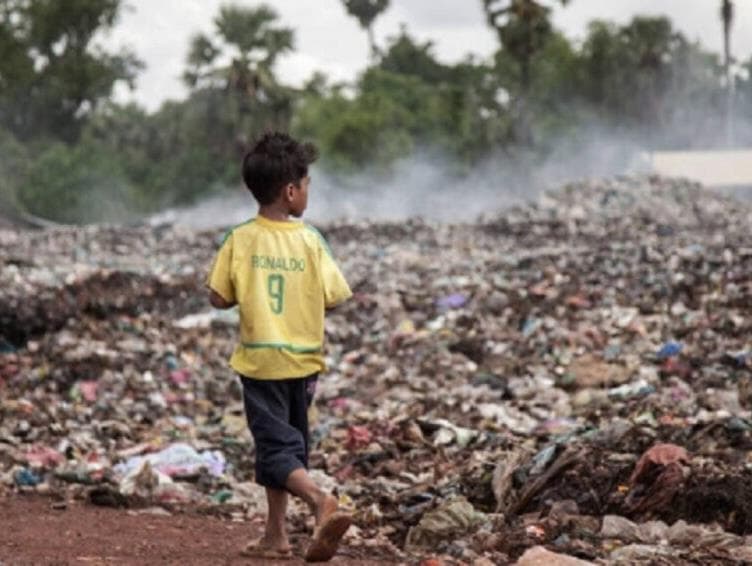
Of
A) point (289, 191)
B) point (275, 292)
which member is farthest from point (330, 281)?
point (289, 191)

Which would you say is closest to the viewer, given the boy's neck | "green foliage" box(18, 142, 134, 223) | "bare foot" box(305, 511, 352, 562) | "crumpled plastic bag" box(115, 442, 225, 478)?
"bare foot" box(305, 511, 352, 562)

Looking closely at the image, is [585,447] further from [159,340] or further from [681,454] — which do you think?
[159,340]

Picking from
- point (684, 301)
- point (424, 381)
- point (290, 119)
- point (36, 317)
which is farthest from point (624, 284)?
point (290, 119)

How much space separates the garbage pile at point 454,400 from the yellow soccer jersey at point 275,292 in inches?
34.2

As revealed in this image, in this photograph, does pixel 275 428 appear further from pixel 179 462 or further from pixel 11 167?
pixel 11 167

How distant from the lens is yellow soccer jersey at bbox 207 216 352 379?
415 cm


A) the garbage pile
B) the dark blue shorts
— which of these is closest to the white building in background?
the garbage pile

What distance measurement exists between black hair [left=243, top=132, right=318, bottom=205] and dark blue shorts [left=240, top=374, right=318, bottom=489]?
523mm

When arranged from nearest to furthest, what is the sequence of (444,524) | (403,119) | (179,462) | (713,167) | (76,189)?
(444,524) < (179,462) < (713,167) < (76,189) < (403,119)

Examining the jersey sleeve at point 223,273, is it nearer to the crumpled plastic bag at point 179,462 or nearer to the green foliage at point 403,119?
the crumpled plastic bag at point 179,462

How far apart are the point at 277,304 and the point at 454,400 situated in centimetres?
439

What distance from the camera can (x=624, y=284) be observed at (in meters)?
11.8

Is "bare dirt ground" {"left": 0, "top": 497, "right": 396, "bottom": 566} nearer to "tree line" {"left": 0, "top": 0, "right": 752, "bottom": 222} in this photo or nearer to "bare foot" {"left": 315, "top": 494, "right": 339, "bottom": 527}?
"bare foot" {"left": 315, "top": 494, "right": 339, "bottom": 527}

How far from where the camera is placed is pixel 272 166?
4.21 meters
